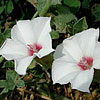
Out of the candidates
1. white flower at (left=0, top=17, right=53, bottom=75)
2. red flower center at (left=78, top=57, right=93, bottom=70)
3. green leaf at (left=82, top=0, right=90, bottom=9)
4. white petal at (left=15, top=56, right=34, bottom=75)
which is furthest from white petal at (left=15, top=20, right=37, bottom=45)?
green leaf at (left=82, top=0, right=90, bottom=9)

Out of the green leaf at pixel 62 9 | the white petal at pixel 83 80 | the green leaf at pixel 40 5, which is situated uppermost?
the green leaf at pixel 40 5

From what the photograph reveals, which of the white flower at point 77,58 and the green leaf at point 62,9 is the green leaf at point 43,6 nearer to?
the green leaf at point 62,9

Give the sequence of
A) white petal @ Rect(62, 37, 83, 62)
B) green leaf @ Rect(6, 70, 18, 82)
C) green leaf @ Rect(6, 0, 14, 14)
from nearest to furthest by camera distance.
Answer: white petal @ Rect(62, 37, 83, 62) < green leaf @ Rect(6, 70, 18, 82) < green leaf @ Rect(6, 0, 14, 14)

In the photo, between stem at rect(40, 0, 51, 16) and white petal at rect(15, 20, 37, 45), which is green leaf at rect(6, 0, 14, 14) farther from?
white petal at rect(15, 20, 37, 45)

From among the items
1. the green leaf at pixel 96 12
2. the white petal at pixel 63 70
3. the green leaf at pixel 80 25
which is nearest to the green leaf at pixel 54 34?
the green leaf at pixel 80 25

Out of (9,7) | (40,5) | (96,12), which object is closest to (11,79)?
(40,5)

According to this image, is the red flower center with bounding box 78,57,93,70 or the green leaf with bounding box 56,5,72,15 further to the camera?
the green leaf with bounding box 56,5,72,15

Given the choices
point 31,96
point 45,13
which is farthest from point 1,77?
point 45,13
